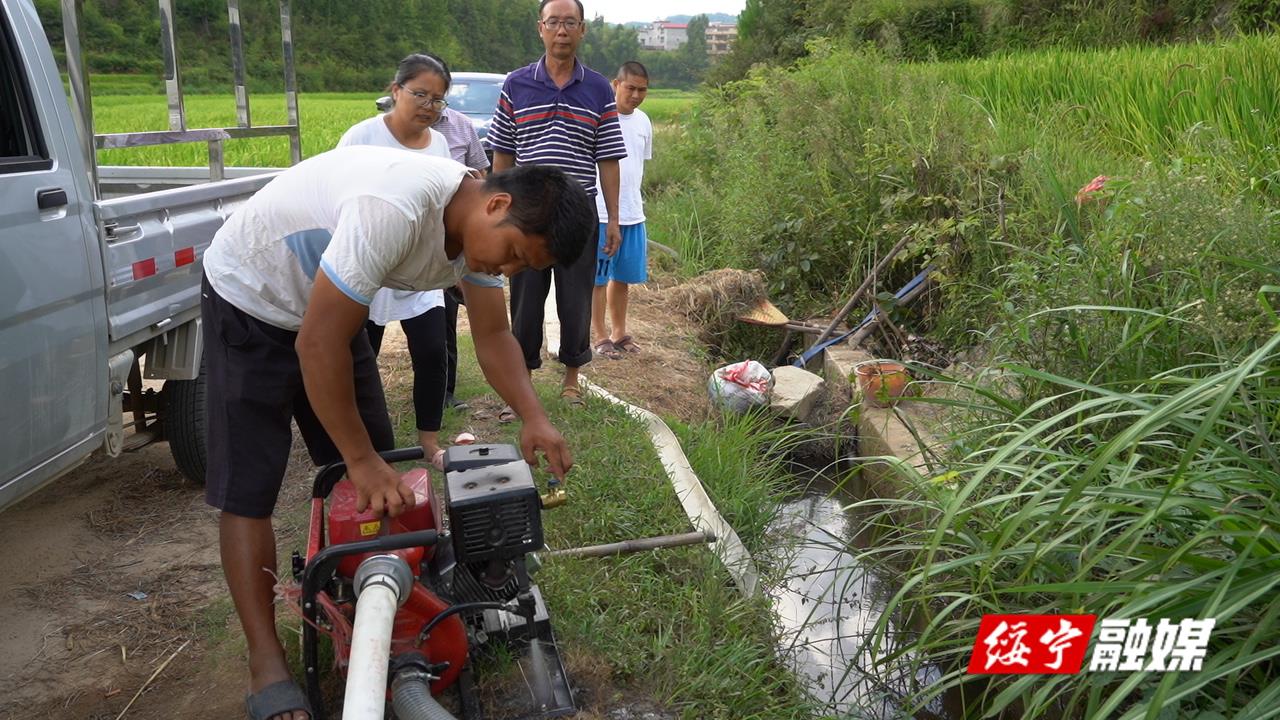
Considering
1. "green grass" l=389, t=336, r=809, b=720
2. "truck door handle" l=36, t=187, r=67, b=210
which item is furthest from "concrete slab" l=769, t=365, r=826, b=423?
"truck door handle" l=36, t=187, r=67, b=210

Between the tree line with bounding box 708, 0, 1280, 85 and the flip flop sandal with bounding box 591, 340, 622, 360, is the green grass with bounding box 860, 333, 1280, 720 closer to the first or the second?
the flip flop sandal with bounding box 591, 340, 622, 360

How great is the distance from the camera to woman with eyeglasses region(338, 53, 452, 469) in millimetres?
4098

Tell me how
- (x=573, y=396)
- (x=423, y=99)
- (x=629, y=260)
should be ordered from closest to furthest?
(x=423, y=99), (x=573, y=396), (x=629, y=260)

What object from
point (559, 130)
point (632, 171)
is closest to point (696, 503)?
point (559, 130)

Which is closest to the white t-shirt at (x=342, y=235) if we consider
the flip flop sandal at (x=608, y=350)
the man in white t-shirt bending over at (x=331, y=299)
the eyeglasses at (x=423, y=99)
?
the man in white t-shirt bending over at (x=331, y=299)

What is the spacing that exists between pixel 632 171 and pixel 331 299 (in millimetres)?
4265

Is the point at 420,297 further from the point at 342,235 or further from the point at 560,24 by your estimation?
the point at 342,235

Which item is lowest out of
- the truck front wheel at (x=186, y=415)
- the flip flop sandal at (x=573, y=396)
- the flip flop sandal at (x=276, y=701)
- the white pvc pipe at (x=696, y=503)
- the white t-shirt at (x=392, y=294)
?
the white pvc pipe at (x=696, y=503)

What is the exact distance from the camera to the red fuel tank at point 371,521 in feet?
8.07

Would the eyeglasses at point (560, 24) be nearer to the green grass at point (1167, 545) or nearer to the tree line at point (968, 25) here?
the green grass at point (1167, 545)

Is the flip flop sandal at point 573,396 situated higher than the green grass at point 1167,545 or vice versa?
the green grass at point 1167,545

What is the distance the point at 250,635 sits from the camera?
2686 millimetres

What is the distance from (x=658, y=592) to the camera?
11.3ft

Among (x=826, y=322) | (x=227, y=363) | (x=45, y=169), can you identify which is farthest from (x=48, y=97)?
(x=826, y=322)
